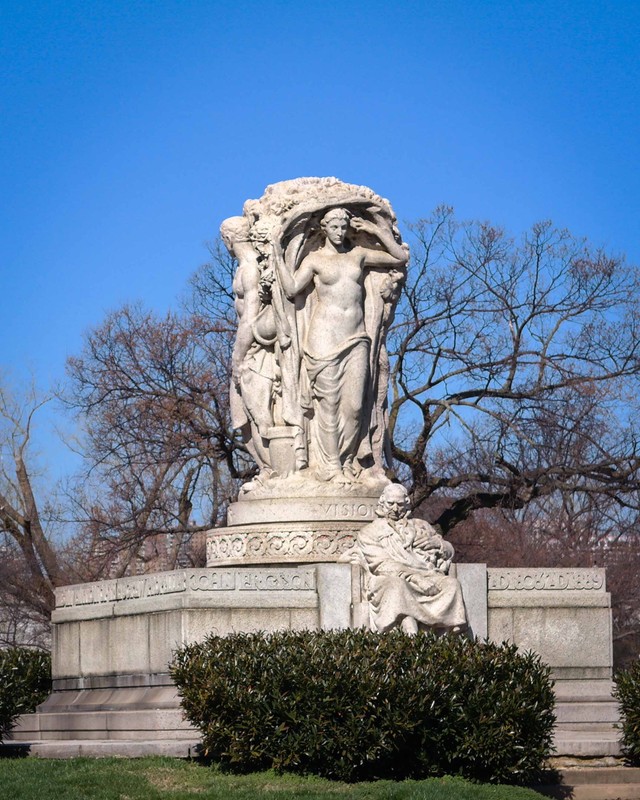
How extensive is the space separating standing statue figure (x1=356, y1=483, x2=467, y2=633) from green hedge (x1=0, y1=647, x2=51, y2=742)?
3526 mm

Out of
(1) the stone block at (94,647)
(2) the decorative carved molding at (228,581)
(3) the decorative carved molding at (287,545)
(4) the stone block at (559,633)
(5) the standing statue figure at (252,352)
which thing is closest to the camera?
(2) the decorative carved molding at (228,581)

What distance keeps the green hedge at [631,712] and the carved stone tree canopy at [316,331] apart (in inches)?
179

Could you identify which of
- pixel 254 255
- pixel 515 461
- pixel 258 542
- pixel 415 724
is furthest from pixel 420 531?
pixel 515 461

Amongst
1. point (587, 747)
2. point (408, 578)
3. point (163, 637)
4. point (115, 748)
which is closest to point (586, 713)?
point (587, 747)

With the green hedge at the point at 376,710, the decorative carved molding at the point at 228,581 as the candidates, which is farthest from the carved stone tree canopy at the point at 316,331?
the green hedge at the point at 376,710

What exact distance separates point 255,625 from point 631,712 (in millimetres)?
3783

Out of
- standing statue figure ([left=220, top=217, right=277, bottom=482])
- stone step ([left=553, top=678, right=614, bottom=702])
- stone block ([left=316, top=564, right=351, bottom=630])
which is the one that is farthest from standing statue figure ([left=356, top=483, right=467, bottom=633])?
standing statue figure ([left=220, top=217, right=277, bottom=482])

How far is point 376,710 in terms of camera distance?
508 inches

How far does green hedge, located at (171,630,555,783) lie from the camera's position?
1288 cm

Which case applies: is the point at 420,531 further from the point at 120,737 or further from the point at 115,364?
the point at 115,364

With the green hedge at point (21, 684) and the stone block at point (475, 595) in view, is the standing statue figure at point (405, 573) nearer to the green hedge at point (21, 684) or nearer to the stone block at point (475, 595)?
Result: the stone block at point (475, 595)

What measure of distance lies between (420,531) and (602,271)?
618 inches

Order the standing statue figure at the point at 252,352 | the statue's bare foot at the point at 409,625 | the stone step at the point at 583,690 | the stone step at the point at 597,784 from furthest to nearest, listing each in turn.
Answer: the standing statue figure at the point at 252,352
the stone step at the point at 583,690
the statue's bare foot at the point at 409,625
the stone step at the point at 597,784

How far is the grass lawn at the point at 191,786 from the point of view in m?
12.3
